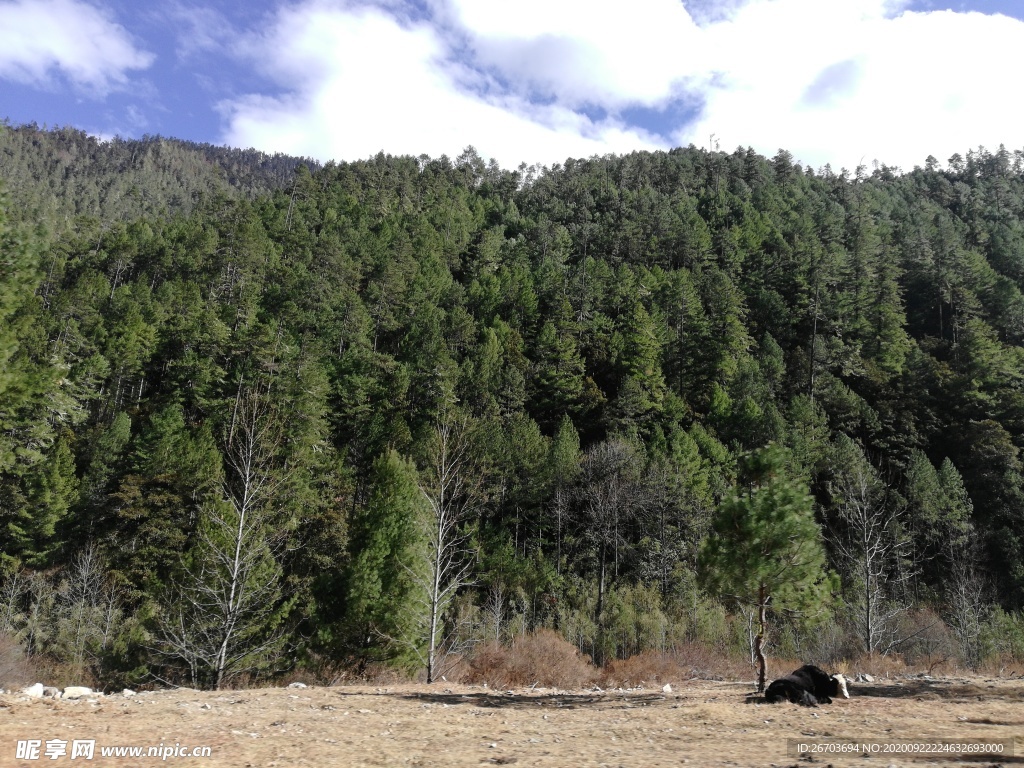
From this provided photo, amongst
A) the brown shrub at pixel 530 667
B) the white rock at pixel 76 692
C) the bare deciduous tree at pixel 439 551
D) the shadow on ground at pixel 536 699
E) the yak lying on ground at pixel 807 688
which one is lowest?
the brown shrub at pixel 530 667

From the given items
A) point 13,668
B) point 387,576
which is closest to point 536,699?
point 387,576

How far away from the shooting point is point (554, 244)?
83062mm

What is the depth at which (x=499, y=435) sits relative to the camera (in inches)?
1699

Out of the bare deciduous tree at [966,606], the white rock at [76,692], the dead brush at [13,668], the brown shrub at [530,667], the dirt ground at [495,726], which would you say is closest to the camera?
the dirt ground at [495,726]

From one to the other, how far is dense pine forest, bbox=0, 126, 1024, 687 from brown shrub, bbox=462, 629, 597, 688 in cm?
182

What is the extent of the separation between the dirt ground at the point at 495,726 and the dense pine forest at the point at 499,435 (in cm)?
309

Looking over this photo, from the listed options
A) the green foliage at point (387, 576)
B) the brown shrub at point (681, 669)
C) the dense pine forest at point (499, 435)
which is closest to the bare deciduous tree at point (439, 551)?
the dense pine forest at point (499, 435)

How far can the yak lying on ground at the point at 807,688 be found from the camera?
34.5 feet

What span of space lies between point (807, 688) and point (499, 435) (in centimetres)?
3320

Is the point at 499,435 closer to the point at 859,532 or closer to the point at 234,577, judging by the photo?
the point at 859,532

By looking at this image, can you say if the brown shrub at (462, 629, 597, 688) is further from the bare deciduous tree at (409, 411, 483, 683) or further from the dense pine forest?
the dense pine forest

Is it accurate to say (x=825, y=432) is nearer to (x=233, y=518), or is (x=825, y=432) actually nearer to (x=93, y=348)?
(x=233, y=518)

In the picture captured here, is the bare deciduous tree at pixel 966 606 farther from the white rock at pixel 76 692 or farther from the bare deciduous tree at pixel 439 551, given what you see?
the white rock at pixel 76 692

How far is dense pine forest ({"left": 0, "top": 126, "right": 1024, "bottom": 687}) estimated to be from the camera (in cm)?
1814
